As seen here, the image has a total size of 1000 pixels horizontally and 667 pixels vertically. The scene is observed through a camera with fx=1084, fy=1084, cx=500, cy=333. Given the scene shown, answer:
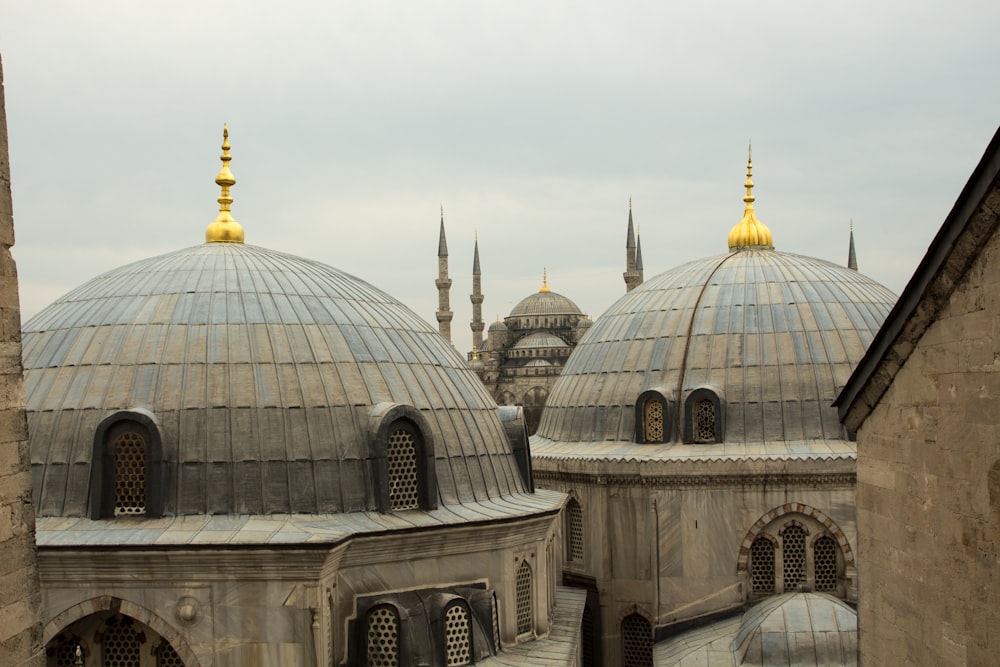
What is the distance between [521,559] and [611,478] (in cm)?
539

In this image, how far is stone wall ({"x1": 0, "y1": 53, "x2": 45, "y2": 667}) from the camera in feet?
19.0

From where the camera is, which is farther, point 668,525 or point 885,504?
point 668,525

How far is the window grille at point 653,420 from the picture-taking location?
21484 millimetres

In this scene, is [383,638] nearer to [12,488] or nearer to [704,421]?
[12,488]

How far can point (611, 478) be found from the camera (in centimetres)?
2089

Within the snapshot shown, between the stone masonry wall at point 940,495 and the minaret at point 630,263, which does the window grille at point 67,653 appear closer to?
the stone masonry wall at point 940,495

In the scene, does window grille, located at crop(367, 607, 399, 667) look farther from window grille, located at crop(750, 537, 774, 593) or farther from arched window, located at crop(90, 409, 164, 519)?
window grille, located at crop(750, 537, 774, 593)

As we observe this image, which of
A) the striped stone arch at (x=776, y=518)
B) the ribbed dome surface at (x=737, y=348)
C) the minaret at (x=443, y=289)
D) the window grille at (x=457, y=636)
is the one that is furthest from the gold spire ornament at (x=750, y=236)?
the minaret at (x=443, y=289)

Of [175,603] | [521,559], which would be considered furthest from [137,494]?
[521,559]

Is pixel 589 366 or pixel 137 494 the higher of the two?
pixel 589 366

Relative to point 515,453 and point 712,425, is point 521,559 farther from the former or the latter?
point 712,425

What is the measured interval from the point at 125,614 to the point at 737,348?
42.6 feet

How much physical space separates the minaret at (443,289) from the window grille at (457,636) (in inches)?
2051

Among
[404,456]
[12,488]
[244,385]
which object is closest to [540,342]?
[404,456]
